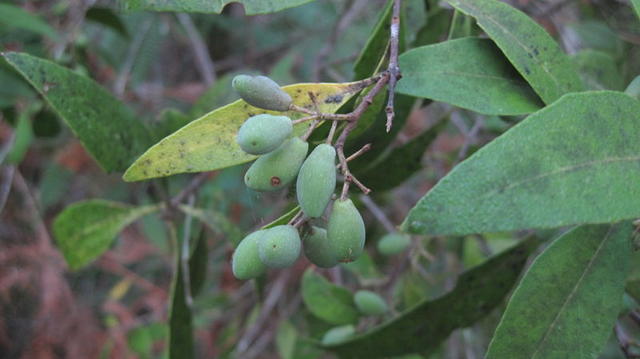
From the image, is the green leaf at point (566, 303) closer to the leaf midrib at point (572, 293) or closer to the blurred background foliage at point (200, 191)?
the leaf midrib at point (572, 293)

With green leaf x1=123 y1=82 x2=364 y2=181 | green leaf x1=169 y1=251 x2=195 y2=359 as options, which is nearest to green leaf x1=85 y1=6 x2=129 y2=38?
green leaf x1=169 y1=251 x2=195 y2=359

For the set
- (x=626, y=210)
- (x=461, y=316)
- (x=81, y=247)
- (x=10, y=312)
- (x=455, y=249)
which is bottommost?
(x=10, y=312)

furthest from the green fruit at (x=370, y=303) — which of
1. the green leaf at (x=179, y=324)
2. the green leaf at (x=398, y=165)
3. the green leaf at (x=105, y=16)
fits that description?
the green leaf at (x=105, y=16)

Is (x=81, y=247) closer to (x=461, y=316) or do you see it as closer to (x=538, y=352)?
(x=461, y=316)

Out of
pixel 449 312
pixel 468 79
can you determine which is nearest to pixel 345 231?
pixel 468 79

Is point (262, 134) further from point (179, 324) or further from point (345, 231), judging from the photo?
point (179, 324)

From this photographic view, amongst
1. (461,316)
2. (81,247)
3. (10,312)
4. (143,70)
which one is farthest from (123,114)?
(10,312)

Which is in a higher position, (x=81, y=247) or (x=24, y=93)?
(x=24, y=93)
